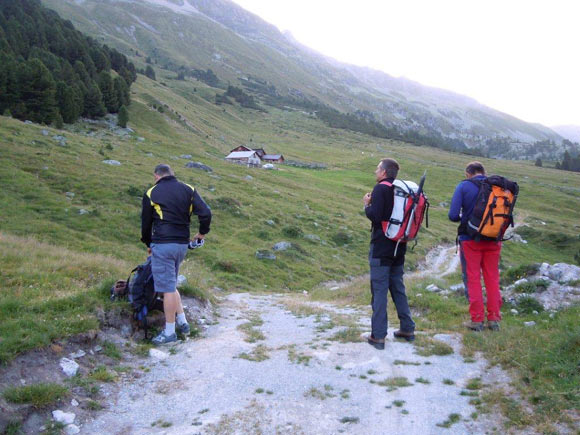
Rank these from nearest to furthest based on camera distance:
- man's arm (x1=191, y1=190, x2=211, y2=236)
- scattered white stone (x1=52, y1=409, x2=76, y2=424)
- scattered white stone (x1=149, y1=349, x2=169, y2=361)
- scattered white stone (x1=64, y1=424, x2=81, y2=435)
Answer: scattered white stone (x1=64, y1=424, x2=81, y2=435) < scattered white stone (x1=52, y1=409, x2=76, y2=424) < scattered white stone (x1=149, y1=349, x2=169, y2=361) < man's arm (x1=191, y1=190, x2=211, y2=236)

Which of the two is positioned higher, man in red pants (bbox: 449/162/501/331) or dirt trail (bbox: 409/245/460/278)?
man in red pants (bbox: 449/162/501/331)

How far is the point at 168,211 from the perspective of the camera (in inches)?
291

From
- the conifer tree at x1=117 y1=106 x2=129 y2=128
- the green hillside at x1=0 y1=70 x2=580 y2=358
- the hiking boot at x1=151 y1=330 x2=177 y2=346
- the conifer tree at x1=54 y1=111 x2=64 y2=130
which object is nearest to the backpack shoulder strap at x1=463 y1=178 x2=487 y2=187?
the hiking boot at x1=151 y1=330 x2=177 y2=346

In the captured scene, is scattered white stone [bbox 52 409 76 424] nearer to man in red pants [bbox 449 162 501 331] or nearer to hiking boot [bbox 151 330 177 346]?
hiking boot [bbox 151 330 177 346]

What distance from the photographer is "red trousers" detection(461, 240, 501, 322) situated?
7.43 meters

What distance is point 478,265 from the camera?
24.7 feet

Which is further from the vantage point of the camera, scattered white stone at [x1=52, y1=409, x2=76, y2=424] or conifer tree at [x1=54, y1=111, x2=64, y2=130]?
conifer tree at [x1=54, y1=111, x2=64, y2=130]

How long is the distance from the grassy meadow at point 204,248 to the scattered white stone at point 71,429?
1473 mm

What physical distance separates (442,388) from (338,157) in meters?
106

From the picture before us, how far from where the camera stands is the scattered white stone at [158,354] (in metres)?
6.92

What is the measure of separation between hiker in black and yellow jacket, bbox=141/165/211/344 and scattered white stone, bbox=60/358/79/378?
173 cm

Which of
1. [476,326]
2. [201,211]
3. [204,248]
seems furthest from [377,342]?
[204,248]

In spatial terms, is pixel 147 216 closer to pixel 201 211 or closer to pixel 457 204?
pixel 201 211

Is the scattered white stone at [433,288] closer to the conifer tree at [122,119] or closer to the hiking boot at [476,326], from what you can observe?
the hiking boot at [476,326]
